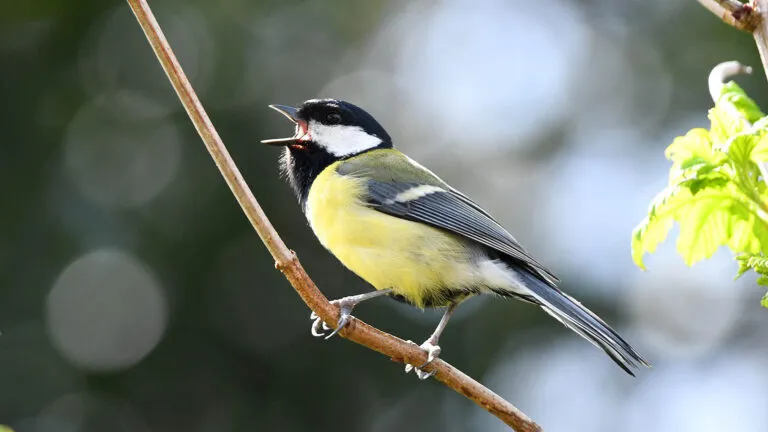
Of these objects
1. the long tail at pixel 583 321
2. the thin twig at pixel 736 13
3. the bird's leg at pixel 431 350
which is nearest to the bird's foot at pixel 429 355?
the bird's leg at pixel 431 350

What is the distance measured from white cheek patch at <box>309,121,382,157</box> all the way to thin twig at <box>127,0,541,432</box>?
110 cm

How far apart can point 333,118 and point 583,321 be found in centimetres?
129

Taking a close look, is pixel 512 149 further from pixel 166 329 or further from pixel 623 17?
pixel 166 329

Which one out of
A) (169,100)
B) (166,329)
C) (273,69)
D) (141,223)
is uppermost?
(273,69)

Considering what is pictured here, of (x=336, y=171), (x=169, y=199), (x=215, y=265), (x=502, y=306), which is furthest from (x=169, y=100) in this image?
(x=336, y=171)

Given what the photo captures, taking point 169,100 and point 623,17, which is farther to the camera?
point 623,17

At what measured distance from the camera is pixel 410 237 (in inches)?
109

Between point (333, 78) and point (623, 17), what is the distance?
262cm

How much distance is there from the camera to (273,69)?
6656 millimetres

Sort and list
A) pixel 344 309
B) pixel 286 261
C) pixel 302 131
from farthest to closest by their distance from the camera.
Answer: pixel 302 131, pixel 344 309, pixel 286 261

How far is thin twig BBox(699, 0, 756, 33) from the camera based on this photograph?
136 cm

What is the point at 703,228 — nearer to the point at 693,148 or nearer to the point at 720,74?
the point at 693,148

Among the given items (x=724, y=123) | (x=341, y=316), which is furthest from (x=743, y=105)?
(x=341, y=316)

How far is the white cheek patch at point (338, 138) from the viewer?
317 cm
